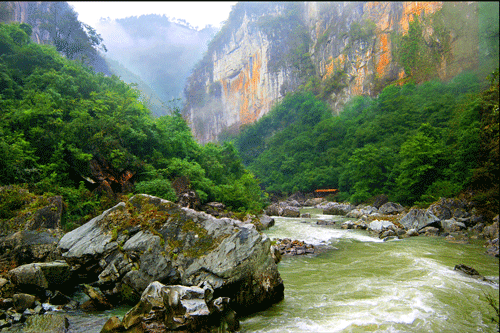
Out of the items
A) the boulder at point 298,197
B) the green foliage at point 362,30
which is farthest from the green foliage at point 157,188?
the green foliage at point 362,30

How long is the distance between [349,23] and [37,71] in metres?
67.9

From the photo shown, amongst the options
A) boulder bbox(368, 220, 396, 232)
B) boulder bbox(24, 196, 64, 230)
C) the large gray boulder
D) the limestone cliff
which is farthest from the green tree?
the limestone cliff

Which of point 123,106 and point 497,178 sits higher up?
point 123,106

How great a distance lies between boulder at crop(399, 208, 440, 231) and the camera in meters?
15.0

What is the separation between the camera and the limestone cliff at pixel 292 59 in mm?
56250

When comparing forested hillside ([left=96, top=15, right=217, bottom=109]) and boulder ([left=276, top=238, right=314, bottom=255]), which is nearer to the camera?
boulder ([left=276, top=238, right=314, bottom=255])

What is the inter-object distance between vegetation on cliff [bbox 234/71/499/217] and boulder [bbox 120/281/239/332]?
35.5 feet

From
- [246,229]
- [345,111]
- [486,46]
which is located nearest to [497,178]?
[486,46]

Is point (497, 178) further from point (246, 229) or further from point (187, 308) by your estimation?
point (187, 308)

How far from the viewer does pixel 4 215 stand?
7750 mm

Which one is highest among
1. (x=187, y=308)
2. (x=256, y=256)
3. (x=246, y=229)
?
(x=246, y=229)

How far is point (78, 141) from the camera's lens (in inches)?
514

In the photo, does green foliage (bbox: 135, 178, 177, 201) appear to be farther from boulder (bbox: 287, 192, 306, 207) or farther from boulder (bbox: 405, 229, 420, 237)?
boulder (bbox: 287, 192, 306, 207)

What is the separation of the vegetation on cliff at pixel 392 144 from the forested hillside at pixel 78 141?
14165mm
